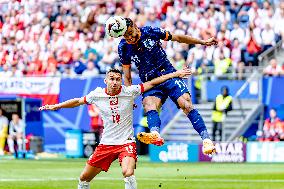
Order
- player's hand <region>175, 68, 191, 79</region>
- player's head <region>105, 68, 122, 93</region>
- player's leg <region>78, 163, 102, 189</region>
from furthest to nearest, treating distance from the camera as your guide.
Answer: player's hand <region>175, 68, 191, 79</region> → player's leg <region>78, 163, 102, 189</region> → player's head <region>105, 68, 122, 93</region>

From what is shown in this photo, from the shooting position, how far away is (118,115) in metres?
16.3

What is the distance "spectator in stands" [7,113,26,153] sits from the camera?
114 ft

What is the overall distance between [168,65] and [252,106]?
17.4m

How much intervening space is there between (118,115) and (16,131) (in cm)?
1938

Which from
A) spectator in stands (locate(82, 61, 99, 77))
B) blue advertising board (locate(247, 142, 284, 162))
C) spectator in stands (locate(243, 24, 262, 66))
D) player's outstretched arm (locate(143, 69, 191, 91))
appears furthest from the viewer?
spectator in stands (locate(82, 61, 99, 77))

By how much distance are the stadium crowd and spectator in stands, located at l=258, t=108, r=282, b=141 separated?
174 cm

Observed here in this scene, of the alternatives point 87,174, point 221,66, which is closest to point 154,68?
point 87,174

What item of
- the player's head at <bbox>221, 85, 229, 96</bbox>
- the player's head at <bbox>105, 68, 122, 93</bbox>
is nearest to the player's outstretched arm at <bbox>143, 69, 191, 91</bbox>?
the player's head at <bbox>105, 68, 122, 93</bbox>

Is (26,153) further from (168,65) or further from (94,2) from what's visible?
(168,65)

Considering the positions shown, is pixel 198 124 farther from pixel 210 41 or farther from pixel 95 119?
pixel 95 119

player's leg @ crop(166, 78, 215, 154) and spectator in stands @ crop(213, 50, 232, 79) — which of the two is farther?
spectator in stands @ crop(213, 50, 232, 79)

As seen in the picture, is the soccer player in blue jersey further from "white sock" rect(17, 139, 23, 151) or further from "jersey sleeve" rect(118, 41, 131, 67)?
"white sock" rect(17, 139, 23, 151)

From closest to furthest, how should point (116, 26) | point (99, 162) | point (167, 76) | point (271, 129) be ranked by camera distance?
point (99, 162)
point (116, 26)
point (167, 76)
point (271, 129)

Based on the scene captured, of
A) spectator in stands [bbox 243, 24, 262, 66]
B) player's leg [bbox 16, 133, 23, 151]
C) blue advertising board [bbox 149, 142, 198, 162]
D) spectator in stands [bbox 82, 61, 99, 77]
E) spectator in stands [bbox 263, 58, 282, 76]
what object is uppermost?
spectator in stands [bbox 243, 24, 262, 66]
